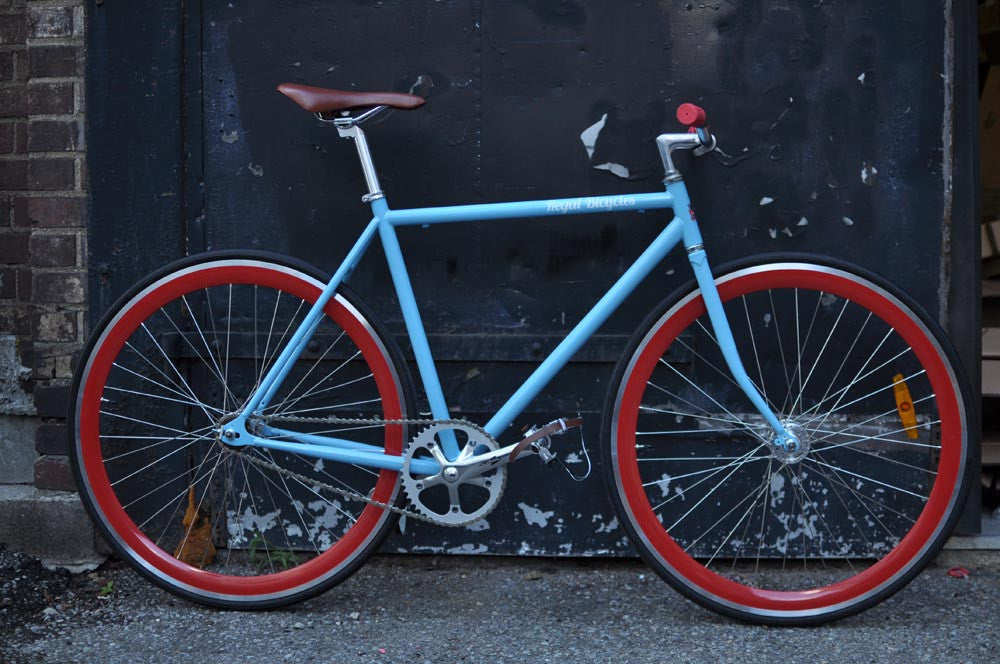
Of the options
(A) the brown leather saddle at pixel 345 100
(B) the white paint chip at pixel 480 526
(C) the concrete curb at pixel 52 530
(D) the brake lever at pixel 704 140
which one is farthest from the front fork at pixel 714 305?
(C) the concrete curb at pixel 52 530

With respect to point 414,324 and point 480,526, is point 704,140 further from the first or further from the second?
point 480,526

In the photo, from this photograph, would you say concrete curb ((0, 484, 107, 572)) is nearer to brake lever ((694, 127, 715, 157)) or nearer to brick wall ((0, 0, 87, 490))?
brick wall ((0, 0, 87, 490))

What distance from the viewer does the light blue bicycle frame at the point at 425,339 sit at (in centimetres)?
275

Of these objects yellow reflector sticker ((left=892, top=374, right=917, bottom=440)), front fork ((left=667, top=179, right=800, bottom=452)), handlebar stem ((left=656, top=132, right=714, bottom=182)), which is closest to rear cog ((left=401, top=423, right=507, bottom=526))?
front fork ((left=667, top=179, right=800, bottom=452))

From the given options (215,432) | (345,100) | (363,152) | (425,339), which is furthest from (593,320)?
(215,432)

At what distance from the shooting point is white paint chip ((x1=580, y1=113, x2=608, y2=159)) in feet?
10.1

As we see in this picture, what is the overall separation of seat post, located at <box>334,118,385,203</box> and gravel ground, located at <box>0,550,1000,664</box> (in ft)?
3.96

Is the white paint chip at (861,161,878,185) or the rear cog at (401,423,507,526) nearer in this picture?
the rear cog at (401,423,507,526)

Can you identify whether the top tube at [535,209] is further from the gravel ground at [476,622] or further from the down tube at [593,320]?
the gravel ground at [476,622]

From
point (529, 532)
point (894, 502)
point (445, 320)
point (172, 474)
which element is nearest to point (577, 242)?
point (445, 320)

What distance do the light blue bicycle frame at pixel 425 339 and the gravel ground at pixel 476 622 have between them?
471 mm

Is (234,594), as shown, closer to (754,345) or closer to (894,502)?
(754,345)

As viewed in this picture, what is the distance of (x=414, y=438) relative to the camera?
2.84 metres

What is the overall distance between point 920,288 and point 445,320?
1.47 metres
